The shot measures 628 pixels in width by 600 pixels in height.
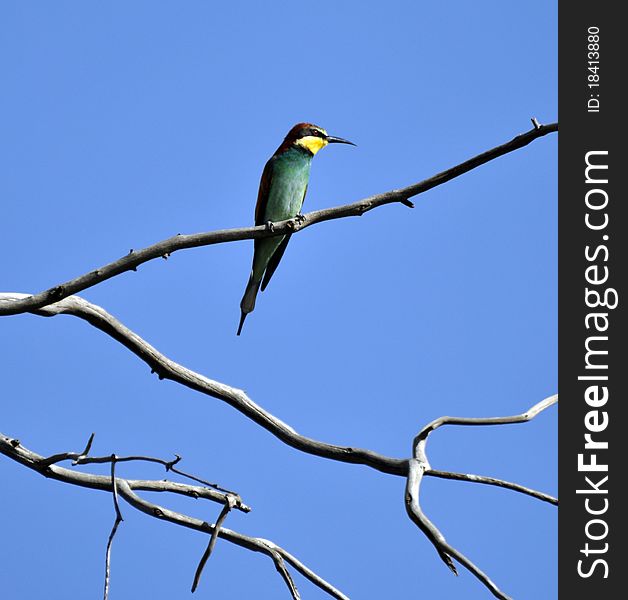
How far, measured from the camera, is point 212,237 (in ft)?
9.30

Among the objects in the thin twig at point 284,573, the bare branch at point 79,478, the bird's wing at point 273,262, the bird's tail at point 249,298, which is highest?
the bird's wing at point 273,262

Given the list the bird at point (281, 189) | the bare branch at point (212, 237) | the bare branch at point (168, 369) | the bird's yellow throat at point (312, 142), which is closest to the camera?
the bare branch at point (212, 237)

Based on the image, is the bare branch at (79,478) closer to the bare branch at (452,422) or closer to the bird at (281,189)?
the bare branch at (452,422)

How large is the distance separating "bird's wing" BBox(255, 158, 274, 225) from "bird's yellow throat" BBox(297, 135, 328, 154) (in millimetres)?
253

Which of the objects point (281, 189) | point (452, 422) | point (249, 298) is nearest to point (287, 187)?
point (281, 189)

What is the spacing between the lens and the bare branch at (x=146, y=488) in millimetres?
2755

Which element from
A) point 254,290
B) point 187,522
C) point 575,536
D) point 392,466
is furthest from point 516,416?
point 254,290

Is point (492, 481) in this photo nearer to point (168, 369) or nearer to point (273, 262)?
point (168, 369)

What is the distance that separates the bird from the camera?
558cm

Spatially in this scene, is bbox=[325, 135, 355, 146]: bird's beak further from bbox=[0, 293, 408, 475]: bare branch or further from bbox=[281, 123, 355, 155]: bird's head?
bbox=[0, 293, 408, 475]: bare branch

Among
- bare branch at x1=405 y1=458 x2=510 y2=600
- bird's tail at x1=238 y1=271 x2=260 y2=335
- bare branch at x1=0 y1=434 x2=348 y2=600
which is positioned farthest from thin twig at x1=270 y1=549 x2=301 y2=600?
bird's tail at x1=238 y1=271 x2=260 y2=335

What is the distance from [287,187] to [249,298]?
78cm

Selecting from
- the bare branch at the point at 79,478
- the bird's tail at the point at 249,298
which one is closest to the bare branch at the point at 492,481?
the bare branch at the point at 79,478

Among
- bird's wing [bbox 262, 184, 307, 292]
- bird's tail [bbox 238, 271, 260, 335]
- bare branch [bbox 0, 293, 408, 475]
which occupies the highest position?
bird's wing [bbox 262, 184, 307, 292]
